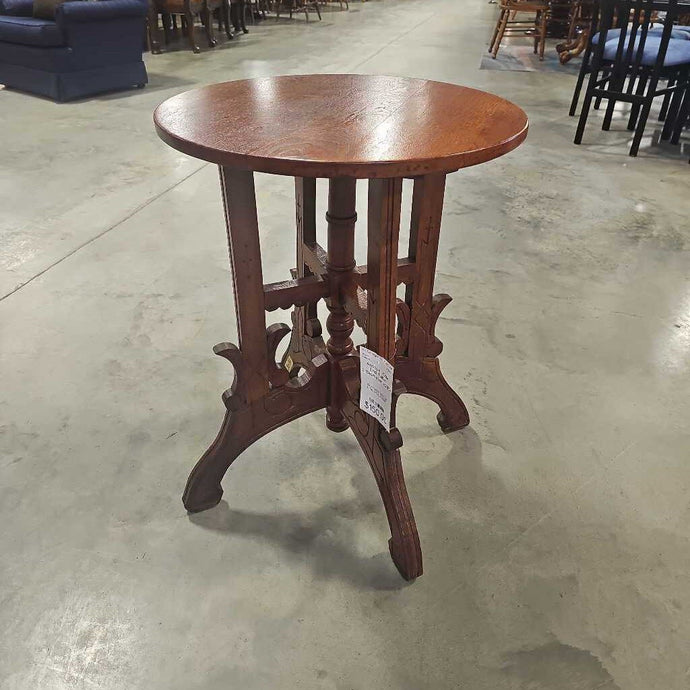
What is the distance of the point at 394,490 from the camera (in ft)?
3.94

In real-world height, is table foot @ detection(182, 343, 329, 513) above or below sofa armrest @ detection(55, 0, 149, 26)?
below

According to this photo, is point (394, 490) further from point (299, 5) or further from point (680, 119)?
point (299, 5)

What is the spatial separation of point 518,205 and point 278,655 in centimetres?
242

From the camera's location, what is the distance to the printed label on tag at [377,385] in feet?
3.56

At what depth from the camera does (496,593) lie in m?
1.17

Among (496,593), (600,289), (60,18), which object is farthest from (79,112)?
(496,593)

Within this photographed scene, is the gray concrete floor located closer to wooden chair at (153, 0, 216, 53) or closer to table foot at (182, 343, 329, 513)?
table foot at (182, 343, 329, 513)

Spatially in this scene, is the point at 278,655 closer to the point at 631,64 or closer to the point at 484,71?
the point at 631,64

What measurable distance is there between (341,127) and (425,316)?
53 cm

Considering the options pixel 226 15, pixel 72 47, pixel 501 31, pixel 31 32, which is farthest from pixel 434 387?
pixel 226 15

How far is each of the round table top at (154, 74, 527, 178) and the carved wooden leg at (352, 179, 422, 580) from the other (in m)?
0.10

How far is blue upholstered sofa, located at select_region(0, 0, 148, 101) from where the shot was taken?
4309 millimetres

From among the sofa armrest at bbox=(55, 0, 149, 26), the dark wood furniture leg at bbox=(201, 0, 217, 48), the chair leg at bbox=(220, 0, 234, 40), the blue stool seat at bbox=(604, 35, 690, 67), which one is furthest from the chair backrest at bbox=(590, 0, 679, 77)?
the chair leg at bbox=(220, 0, 234, 40)

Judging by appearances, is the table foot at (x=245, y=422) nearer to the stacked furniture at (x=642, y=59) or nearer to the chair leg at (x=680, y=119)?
the stacked furniture at (x=642, y=59)
